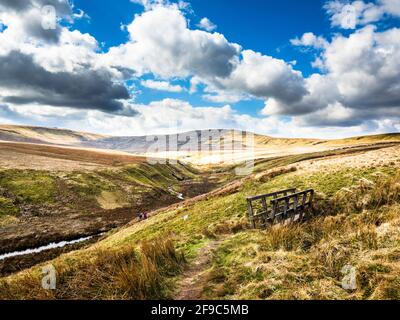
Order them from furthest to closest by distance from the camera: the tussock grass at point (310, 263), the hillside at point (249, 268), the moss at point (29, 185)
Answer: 1. the moss at point (29, 185)
2. the hillside at point (249, 268)
3. the tussock grass at point (310, 263)

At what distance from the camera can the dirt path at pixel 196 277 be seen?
993 centimetres

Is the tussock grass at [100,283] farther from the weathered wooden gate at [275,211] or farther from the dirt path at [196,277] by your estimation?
the weathered wooden gate at [275,211]

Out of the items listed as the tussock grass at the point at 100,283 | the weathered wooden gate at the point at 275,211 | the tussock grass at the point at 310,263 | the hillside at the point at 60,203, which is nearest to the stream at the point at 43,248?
the hillside at the point at 60,203

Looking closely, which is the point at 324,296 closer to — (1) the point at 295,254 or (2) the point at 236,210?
(1) the point at 295,254

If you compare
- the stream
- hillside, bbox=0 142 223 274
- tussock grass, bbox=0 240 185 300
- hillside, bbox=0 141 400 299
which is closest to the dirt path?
hillside, bbox=0 141 400 299

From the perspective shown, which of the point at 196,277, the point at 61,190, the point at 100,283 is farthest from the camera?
the point at 61,190

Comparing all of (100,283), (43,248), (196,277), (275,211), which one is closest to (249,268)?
(196,277)

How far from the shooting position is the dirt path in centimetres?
993

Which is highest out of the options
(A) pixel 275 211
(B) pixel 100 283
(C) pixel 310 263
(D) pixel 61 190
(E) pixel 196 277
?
(A) pixel 275 211

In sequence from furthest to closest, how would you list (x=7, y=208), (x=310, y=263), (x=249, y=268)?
(x=7, y=208), (x=249, y=268), (x=310, y=263)

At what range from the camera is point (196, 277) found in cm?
1143

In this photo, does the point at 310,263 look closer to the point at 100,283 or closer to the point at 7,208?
the point at 100,283
